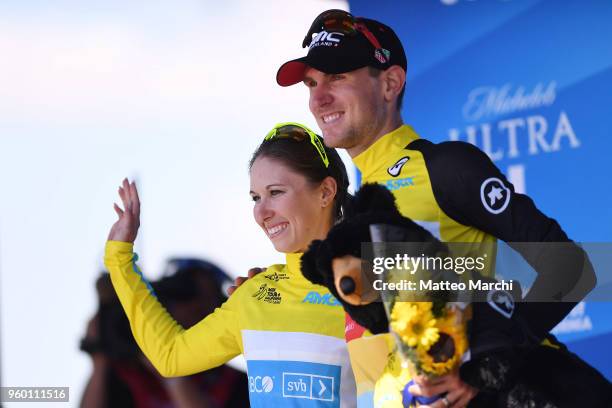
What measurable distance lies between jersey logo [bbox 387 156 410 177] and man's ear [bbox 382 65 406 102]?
10.5 inches

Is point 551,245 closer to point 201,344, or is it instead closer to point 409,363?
point 409,363

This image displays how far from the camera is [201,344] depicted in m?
2.86

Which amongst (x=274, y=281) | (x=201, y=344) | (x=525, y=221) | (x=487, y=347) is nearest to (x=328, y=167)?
(x=274, y=281)

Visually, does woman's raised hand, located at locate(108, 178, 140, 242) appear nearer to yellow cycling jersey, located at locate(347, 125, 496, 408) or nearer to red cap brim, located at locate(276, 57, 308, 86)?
red cap brim, located at locate(276, 57, 308, 86)

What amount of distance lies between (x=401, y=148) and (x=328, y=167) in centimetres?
46

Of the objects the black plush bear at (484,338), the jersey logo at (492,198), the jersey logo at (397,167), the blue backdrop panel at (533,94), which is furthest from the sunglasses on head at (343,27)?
the blue backdrop panel at (533,94)

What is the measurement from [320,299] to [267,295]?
0.57 feet

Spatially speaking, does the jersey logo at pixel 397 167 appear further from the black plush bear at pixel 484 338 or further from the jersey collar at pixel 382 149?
the black plush bear at pixel 484 338

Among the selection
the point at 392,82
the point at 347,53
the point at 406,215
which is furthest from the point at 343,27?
the point at 406,215

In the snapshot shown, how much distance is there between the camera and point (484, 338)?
197 cm

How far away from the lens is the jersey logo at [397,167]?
7.88 feet

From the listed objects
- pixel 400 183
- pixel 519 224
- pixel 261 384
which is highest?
pixel 400 183

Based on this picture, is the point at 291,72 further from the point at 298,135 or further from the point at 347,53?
the point at 298,135

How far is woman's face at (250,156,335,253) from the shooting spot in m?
2.82
